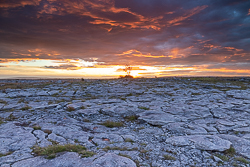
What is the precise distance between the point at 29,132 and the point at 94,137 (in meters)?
3.46

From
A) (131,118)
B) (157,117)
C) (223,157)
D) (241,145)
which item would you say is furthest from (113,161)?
(157,117)

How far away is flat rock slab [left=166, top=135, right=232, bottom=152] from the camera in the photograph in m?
6.61

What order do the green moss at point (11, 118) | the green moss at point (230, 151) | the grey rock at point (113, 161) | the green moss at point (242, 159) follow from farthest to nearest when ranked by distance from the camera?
the green moss at point (11, 118), the green moss at point (230, 151), the green moss at point (242, 159), the grey rock at point (113, 161)

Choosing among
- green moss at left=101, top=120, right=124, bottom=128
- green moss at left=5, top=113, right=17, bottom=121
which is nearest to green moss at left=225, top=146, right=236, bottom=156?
green moss at left=101, top=120, right=124, bottom=128

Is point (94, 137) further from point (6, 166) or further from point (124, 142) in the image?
point (6, 166)

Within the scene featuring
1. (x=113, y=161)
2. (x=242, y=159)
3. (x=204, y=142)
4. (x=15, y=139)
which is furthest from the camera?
(x=15, y=139)

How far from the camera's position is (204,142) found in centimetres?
701

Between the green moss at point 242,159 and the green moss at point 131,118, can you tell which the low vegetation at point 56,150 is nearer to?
the green moss at point 131,118

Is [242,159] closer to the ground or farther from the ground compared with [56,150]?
closer to the ground

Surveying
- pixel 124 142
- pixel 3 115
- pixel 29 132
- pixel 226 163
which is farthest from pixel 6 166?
pixel 3 115

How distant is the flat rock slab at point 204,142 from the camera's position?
6613mm

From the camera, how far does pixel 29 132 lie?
27.3ft

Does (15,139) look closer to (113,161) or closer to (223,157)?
(113,161)

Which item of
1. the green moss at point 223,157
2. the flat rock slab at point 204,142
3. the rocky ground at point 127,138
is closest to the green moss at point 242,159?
the rocky ground at point 127,138
